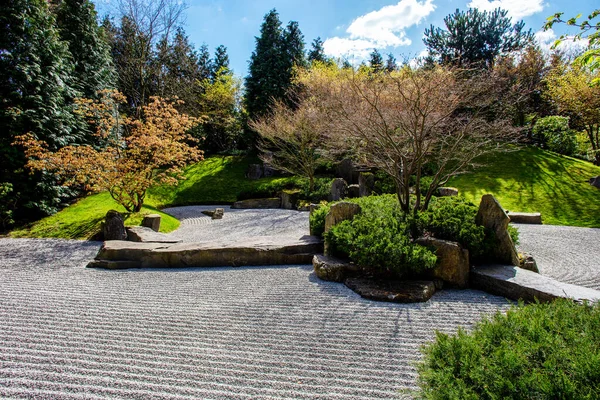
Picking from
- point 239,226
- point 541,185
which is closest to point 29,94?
point 239,226

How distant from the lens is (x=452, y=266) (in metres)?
4.18

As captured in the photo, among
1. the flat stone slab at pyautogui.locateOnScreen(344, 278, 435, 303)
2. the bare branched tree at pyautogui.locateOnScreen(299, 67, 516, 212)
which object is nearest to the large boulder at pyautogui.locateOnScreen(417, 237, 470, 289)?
the flat stone slab at pyautogui.locateOnScreen(344, 278, 435, 303)

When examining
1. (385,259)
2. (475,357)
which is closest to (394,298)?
(385,259)

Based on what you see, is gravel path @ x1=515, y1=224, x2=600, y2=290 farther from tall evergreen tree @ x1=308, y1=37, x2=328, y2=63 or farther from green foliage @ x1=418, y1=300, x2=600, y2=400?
tall evergreen tree @ x1=308, y1=37, x2=328, y2=63

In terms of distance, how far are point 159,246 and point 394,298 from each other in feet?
14.7

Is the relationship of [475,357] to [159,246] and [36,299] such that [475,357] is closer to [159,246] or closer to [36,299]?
[36,299]

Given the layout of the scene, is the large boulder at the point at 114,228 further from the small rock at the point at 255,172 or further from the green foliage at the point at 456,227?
the small rock at the point at 255,172

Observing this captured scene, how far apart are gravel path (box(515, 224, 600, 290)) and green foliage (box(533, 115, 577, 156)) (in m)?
11.2

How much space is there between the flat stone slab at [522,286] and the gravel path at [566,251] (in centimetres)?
139

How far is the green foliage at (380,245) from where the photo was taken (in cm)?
409

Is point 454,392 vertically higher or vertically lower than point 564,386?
lower

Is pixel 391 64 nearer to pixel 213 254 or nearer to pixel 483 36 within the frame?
pixel 483 36

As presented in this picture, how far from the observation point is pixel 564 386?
4.54 ft

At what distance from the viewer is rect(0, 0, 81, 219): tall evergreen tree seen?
9383 millimetres
